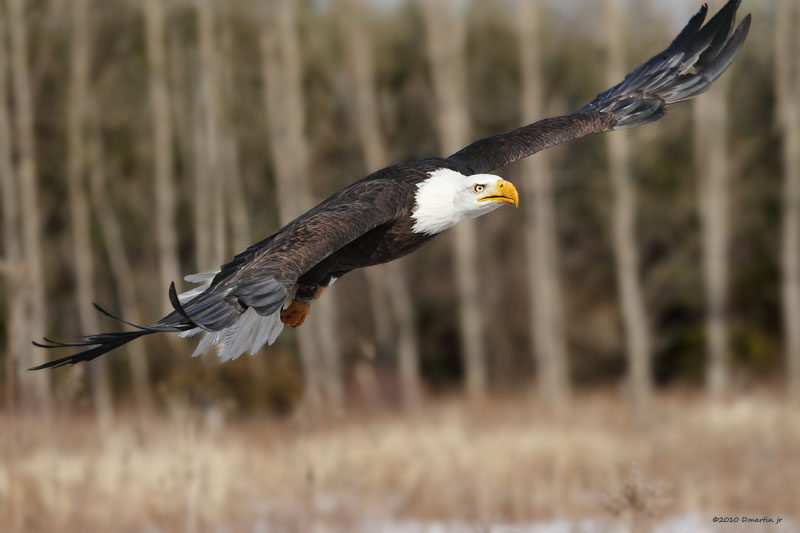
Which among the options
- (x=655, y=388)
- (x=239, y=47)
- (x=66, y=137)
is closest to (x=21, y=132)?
(x=66, y=137)

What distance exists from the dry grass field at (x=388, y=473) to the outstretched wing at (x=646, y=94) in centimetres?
210

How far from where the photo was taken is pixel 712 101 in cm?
1780

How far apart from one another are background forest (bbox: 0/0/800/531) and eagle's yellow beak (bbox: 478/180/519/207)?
4796mm

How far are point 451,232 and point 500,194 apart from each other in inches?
547

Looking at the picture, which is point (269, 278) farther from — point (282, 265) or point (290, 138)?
point (290, 138)

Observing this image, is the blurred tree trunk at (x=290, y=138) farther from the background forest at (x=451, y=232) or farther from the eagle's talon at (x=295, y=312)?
A: the eagle's talon at (x=295, y=312)

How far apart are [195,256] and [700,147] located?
33.9ft

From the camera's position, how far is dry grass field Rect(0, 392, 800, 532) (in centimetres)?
617

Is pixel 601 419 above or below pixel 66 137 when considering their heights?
below

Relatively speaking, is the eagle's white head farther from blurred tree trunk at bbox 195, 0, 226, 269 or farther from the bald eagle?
blurred tree trunk at bbox 195, 0, 226, 269

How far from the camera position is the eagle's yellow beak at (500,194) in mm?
5812

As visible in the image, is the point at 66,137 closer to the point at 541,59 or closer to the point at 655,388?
the point at 541,59

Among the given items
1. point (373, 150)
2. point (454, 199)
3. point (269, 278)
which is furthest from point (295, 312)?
point (373, 150)

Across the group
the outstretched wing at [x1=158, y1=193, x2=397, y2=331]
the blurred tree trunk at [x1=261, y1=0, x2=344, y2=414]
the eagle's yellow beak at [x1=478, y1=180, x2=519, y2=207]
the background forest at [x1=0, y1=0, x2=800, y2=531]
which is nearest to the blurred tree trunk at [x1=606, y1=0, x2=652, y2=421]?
the background forest at [x1=0, y1=0, x2=800, y2=531]
